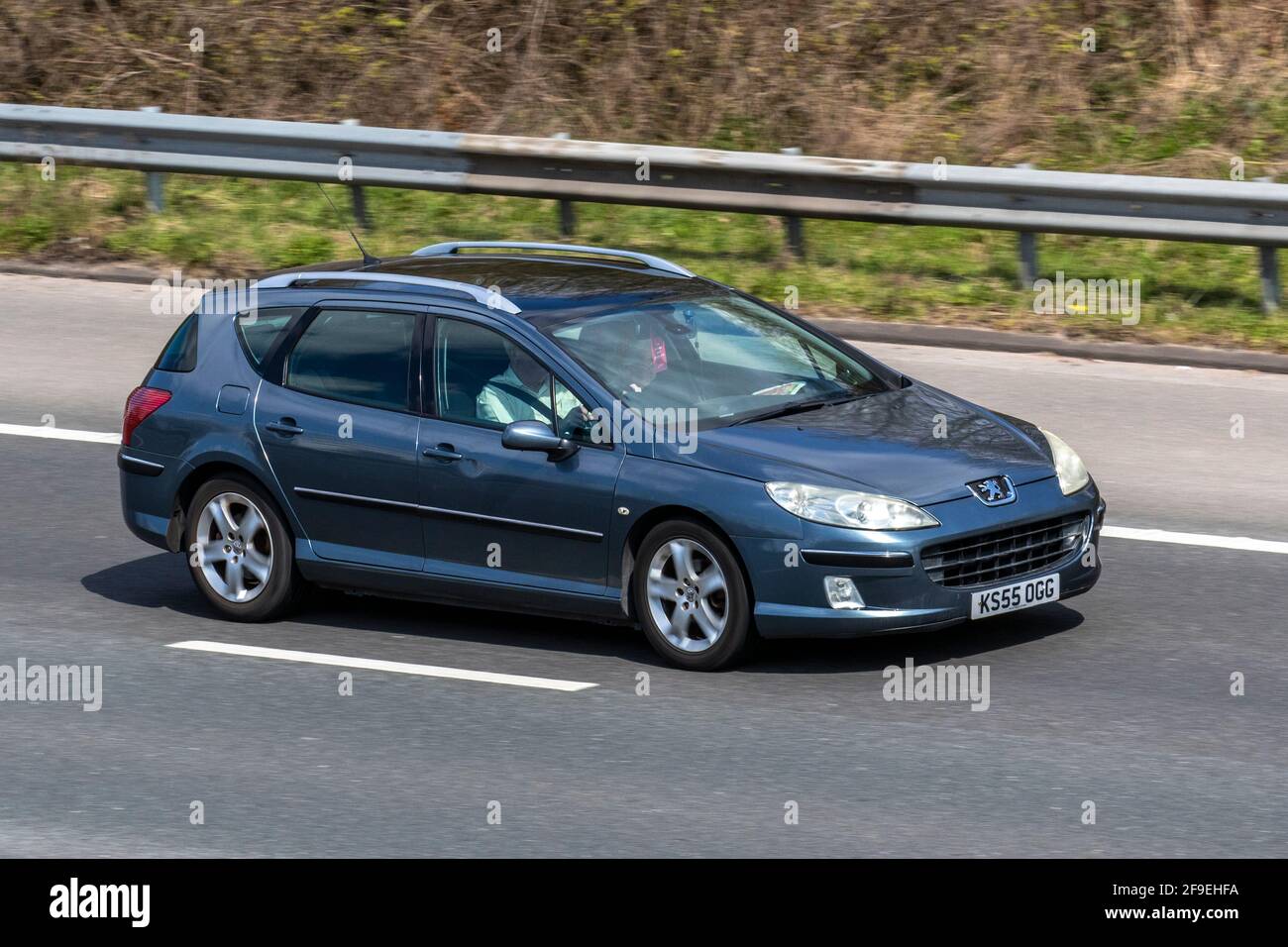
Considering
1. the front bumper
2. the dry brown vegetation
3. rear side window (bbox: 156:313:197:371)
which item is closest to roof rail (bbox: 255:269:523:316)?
rear side window (bbox: 156:313:197:371)

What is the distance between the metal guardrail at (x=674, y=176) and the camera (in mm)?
13930

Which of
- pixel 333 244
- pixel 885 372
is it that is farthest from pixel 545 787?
pixel 333 244

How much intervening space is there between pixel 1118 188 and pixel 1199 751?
24.9 feet

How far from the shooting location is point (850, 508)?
7.80 metres

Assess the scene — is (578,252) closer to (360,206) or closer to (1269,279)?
(1269,279)

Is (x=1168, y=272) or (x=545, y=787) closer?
(x=545, y=787)

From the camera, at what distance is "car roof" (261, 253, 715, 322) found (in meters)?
8.88

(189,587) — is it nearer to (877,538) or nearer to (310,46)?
(877,538)

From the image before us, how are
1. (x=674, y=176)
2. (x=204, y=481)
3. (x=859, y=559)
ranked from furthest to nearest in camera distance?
(x=674, y=176) < (x=204, y=481) < (x=859, y=559)

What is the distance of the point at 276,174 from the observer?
1669 centimetres

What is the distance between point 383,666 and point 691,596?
134 cm

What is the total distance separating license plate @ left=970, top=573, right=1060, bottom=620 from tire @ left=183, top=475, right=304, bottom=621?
10.0ft

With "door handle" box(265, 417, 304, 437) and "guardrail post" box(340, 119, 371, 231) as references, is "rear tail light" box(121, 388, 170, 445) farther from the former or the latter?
"guardrail post" box(340, 119, 371, 231)

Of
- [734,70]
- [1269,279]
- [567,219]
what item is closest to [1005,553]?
[1269,279]
